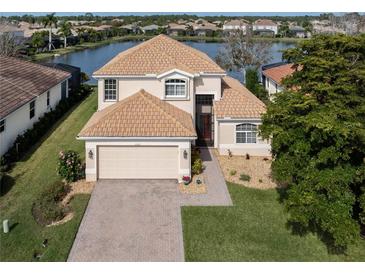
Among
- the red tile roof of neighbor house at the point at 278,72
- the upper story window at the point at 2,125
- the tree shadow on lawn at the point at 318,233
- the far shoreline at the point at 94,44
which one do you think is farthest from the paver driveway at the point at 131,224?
the far shoreline at the point at 94,44

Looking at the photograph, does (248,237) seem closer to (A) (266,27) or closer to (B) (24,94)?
(B) (24,94)

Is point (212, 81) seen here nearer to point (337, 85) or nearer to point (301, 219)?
point (337, 85)

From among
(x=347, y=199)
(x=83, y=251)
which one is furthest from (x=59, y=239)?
(x=347, y=199)

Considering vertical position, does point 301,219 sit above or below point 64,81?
below

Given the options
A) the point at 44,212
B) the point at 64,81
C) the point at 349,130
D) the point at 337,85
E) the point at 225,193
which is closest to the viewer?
the point at 349,130

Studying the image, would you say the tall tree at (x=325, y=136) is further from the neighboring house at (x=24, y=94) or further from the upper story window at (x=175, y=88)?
the neighboring house at (x=24, y=94)

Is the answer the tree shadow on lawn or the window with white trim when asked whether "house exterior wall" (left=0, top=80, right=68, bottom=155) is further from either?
the tree shadow on lawn
